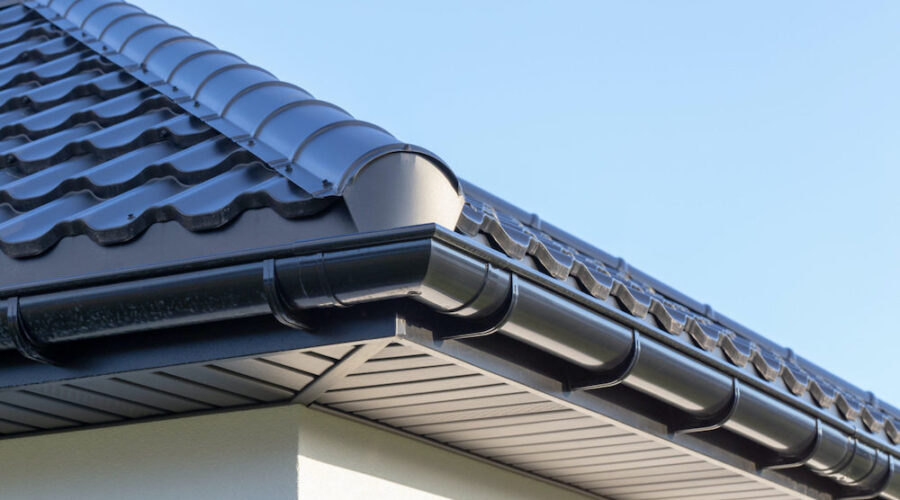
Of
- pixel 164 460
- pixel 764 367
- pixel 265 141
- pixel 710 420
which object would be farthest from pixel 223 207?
pixel 764 367

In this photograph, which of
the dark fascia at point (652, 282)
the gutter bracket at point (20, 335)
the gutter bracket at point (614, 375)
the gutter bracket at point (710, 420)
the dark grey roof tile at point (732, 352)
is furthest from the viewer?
the dark fascia at point (652, 282)

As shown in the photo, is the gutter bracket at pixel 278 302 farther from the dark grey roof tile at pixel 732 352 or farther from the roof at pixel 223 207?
the dark grey roof tile at pixel 732 352

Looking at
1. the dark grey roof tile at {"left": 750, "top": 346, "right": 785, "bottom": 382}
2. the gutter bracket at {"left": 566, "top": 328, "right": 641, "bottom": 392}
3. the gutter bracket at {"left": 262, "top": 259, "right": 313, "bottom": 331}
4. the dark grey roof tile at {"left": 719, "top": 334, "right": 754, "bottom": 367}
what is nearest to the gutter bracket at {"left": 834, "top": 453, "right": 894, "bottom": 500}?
the dark grey roof tile at {"left": 750, "top": 346, "right": 785, "bottom": 382}

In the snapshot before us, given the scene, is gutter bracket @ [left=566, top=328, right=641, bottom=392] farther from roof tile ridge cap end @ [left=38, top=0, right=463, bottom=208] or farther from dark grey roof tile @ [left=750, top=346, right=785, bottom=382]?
dark grey roof tile @ [left=750, top=346, right=785, bottom=382]

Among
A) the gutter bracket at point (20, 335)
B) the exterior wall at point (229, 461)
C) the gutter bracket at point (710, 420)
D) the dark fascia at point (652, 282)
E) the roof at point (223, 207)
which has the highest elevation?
the dark fascia at point (652, 282)

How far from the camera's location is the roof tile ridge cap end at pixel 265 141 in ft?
10.9

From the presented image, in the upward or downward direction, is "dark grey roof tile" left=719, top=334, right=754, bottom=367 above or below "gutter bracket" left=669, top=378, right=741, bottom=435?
above

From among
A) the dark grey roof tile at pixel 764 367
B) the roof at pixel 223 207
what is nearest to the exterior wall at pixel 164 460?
the roof at pixel 223 207

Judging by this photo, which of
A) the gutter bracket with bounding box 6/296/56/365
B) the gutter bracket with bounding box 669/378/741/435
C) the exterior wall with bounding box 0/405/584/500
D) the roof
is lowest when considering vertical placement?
the exterior wall with bounding box 0/405/584/500

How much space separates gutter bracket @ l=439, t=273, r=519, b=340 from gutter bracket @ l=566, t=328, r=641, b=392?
0.56 metres

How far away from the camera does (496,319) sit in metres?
3.23

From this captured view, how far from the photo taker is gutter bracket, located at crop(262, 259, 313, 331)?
3049mm

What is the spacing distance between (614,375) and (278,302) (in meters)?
1.18

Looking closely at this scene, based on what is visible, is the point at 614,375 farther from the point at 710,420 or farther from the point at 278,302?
the point at 278,302
